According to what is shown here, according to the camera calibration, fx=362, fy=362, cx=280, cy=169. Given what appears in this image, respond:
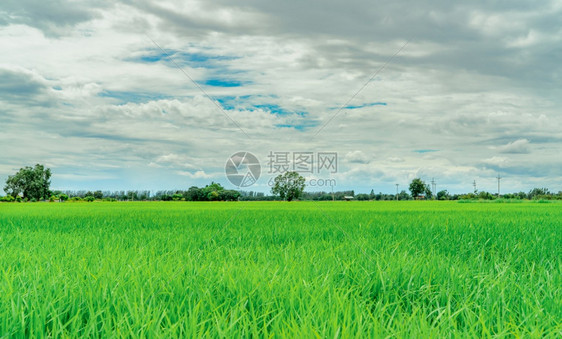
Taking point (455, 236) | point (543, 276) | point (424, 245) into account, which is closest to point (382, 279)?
point (543, 276)

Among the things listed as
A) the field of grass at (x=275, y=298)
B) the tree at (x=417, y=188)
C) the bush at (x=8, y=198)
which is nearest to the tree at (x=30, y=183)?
the bush at (x=8, y=198)

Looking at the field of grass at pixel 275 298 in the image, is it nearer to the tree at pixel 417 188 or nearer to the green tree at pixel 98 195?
the green tree at pixel 98 195

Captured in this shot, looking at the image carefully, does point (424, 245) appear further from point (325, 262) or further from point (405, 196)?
point (405, 196)

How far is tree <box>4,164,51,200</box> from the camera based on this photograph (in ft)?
231

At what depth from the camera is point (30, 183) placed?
7112 centimetres

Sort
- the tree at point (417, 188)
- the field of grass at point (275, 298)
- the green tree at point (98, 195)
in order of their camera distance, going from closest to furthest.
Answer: the field of grass at point (275, 298), the green tree at point (98, 195), the tree at point (417, 188)

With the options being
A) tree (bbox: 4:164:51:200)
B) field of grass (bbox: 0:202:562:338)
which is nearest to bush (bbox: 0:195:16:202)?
tree (bbox: 4:164:51:200)

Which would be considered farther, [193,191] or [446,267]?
[193,191]

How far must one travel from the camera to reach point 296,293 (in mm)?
2490

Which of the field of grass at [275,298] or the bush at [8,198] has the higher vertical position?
the field of grass at [275,298]

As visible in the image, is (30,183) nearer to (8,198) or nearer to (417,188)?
(8,198)

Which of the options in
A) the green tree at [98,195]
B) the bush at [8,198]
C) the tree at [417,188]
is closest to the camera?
the bush at [8,198]

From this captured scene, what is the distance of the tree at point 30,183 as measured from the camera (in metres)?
70.5

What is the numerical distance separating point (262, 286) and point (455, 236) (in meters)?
4.45
